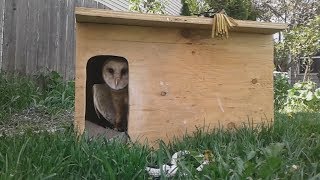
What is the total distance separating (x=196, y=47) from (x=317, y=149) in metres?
0.98

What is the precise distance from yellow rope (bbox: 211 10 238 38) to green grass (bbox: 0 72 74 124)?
208 centimetres

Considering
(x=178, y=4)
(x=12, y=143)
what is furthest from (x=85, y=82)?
(x=178, y=4)

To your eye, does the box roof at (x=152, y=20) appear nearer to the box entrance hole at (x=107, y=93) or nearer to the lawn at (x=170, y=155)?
the box entrance hole at (x=107, y=93)

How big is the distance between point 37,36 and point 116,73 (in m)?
4.75

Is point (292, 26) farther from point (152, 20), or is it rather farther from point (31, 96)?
point (152, 20)

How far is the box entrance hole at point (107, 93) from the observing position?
2842 millimetres

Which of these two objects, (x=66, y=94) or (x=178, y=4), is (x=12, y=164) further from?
(x=178, y=4)

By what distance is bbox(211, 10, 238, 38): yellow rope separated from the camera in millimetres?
2760

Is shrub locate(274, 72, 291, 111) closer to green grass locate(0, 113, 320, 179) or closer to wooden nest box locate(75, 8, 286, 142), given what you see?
wooden nest box locate(75, 8, 286, 142)

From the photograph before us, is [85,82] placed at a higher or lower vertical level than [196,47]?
lower

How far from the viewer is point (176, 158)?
7.14ft

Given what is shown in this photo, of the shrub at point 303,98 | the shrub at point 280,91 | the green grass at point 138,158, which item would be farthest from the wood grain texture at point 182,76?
the shrub at point 280,91

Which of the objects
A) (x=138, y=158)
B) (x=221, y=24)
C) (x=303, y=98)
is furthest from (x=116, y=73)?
(x=303, y=98)

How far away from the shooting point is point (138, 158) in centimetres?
208
